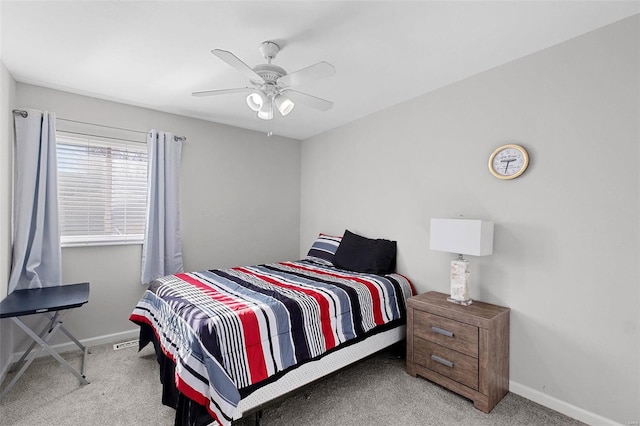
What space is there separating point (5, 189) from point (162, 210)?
1.19 m

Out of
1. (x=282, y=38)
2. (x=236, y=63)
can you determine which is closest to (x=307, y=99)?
(x=282, y=38)

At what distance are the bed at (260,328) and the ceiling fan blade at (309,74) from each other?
1489mm

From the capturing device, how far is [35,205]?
2701 millimetres

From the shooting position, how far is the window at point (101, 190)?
9.61 ft

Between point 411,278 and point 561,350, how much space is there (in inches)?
49.2

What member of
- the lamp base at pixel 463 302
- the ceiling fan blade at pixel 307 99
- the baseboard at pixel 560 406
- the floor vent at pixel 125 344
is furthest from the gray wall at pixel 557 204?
the floor vent at pixel 125 344

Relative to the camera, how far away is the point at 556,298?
82.4 inches

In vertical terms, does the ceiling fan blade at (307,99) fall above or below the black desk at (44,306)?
above

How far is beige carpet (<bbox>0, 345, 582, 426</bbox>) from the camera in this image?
1954 mm

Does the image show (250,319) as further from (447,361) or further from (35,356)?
(35,356)

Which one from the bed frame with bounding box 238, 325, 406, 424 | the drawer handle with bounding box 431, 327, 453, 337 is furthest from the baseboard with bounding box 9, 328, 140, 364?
the drawer handle with bounding box 431, 327, 453, 337

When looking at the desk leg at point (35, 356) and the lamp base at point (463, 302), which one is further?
the lamp base at point (463, 302)

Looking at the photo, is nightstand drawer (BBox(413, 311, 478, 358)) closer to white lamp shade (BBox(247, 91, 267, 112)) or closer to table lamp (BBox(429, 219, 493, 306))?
table lamp (BBox(429, 219, 493, 306))

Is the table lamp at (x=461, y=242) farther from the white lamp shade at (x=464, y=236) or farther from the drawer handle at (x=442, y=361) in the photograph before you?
the drawer handle at (x=442, y=361)
